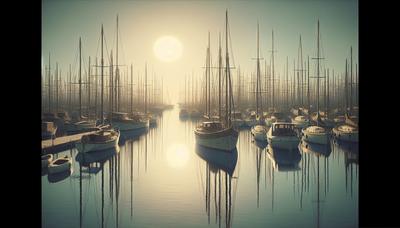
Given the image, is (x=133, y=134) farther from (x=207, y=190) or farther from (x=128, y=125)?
(x=207, y=190)

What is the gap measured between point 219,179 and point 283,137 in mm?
8362

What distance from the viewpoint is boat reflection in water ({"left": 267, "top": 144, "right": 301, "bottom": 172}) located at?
19.7 metres

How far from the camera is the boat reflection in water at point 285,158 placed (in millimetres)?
19656

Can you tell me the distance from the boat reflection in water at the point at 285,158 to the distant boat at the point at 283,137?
576mm

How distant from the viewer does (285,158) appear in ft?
72.7

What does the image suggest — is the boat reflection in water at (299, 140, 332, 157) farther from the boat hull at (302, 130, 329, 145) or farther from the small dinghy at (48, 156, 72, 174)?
the small dinghy at (48, 156, 72, 174)

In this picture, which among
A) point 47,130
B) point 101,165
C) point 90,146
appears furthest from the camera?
point 47,130

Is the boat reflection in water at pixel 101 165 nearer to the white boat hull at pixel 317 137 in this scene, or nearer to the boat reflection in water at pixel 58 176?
the boat reflection in water at pixel 58 176

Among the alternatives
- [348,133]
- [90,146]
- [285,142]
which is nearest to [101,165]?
[90,146]
